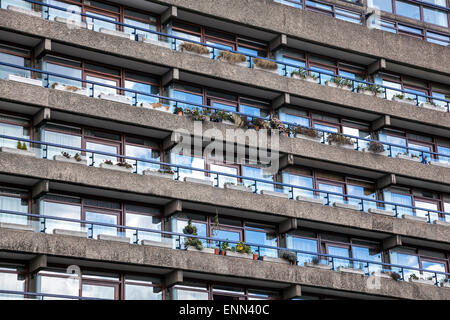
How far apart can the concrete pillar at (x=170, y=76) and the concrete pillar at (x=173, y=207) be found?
19.0ft

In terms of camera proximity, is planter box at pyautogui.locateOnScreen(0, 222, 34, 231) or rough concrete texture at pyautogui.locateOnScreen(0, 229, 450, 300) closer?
planter box at pyautogui.locateOnScreen(0, 222, 34, 231)

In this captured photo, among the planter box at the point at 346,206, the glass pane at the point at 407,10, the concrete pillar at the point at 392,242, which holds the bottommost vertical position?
the concrete pillar at the point at 392,242

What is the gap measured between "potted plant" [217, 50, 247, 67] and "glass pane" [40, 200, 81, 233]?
33.7 feet

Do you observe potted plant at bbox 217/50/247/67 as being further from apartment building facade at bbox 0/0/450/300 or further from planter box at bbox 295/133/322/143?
planter box at bbox 295/133/322/143

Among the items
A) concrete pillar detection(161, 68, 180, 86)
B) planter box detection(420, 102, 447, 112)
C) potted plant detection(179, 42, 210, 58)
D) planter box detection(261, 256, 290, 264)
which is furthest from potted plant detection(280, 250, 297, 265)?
planter box detection(420, 102, 447, 112)

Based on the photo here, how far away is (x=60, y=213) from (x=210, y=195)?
258 inches

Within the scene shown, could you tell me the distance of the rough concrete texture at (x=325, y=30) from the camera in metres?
42.8

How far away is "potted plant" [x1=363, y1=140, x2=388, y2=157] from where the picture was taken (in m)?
44.6

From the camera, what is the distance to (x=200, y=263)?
37.5m

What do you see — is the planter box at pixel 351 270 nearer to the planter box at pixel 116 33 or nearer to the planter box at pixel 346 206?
the planter box at pixel 346 206

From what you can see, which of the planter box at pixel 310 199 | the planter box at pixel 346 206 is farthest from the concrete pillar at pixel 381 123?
the planter box at pixel 310 199

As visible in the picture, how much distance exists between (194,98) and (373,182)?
34.2 ft

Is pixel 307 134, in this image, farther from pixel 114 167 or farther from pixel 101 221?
pixel 101 221

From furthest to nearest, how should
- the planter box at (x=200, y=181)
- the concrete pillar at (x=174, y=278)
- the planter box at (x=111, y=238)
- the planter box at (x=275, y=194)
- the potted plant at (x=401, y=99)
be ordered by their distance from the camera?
the potted plant at (x=401, y=99), the planter box at (x=275, y=194), the planter box at (x=200, y=181), the concrete pillar at (x=174, y=278), the planter box at (x=111, y=238)
